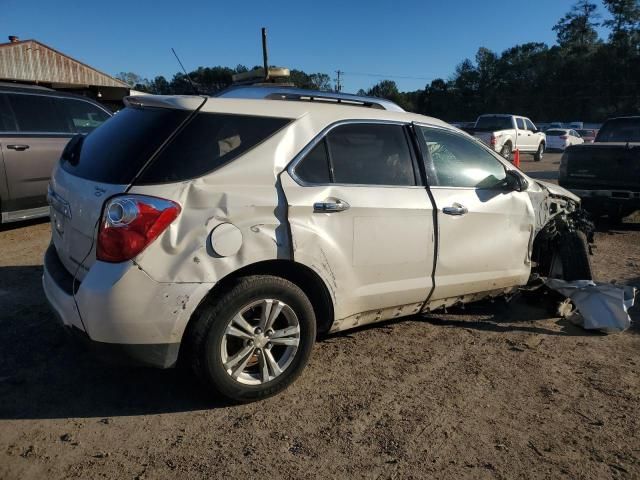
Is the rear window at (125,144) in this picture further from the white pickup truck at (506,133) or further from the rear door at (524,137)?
the rear door at (524,137)

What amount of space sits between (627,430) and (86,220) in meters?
3.18

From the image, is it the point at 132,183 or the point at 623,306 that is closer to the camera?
the point at 132,183

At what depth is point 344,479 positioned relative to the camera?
8.07 ft

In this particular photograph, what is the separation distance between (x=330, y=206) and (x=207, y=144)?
80 cm

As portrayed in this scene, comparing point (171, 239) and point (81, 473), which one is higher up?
point (171, 239)

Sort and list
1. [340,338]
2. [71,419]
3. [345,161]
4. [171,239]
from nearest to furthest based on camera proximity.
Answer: [171,239] < [71,419] < [345,161] < [340,338]

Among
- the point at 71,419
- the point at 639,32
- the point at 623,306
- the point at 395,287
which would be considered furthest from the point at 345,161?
the point at 639,32

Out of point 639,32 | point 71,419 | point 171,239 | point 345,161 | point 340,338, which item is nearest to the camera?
point 171,239

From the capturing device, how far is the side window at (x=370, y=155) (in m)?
3.37

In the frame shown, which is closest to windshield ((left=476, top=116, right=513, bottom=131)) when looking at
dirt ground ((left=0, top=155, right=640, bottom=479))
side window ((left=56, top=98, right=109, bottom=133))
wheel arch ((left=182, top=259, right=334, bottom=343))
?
side window ((left=56, top=98, right=109, bottom=133))

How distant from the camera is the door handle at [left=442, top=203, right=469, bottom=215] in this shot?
146 inches

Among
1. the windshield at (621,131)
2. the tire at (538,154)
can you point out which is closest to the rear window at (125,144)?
the windshield at (621,131)

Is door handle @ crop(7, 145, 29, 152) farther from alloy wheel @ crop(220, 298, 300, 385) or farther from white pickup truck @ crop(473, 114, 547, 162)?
white pickup truck @ crop(473, 114, 547, 162)

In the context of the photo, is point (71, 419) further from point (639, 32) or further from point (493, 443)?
point (639, 32)
